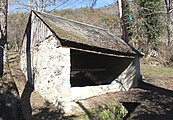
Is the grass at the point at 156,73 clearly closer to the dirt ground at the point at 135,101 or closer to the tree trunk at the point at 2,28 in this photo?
the dirt ground at the point at 135,101

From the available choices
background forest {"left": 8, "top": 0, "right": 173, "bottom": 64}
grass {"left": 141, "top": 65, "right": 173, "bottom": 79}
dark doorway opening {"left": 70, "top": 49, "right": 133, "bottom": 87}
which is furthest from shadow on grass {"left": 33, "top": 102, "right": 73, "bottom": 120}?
background forest {"left": 8, "top": 0, "right": 173, "bottom": 64}

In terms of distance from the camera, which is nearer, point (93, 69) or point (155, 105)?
point (155, 105)

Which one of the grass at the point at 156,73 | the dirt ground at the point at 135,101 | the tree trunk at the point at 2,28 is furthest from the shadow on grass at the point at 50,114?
the grass at the point at 156,73

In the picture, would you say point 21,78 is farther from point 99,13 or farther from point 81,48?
point 99,13

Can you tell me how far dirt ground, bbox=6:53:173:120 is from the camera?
8922mm

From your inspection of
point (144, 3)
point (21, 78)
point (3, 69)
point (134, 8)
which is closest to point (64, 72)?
point (3, 69)

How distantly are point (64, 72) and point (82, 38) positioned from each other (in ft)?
5.68

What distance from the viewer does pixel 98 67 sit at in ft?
50.6

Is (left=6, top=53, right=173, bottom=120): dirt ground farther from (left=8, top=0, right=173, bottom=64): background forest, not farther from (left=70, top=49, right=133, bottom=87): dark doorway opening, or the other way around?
Answer: (left=8, top=0, right=173, bottom=64): background forest

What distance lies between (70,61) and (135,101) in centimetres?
384

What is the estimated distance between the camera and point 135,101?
1098cm

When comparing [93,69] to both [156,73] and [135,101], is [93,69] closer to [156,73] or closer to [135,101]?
[135,101]

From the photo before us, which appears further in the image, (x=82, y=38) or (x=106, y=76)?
(x=106, y=76)

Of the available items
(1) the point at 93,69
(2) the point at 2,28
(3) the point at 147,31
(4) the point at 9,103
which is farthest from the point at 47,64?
(3) the point at 147,31
